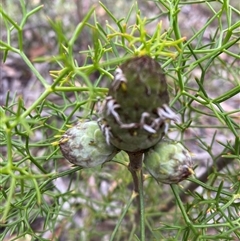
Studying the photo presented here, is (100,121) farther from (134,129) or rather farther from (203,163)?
(203,163)

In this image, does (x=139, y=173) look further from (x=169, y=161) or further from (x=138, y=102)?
(x=138, y=102)

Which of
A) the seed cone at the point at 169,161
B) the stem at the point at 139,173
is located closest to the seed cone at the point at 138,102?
the seed cone at the point at 169,161

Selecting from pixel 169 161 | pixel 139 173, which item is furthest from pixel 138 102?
pixel 139 173

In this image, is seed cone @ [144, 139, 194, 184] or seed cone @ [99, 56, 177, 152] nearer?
seed cone @ [99, 56, 177, 152]

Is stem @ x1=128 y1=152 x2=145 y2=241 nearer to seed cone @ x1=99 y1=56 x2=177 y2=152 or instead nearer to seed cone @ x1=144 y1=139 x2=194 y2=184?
seed cone @ x1=144 y1=139 x2=194 y2=184

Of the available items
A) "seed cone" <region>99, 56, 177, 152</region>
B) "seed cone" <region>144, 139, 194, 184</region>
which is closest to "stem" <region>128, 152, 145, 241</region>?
"seed cone" <region>144, 139, 194, 184</region>

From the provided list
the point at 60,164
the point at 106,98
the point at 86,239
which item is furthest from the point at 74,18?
the point at 106,98
